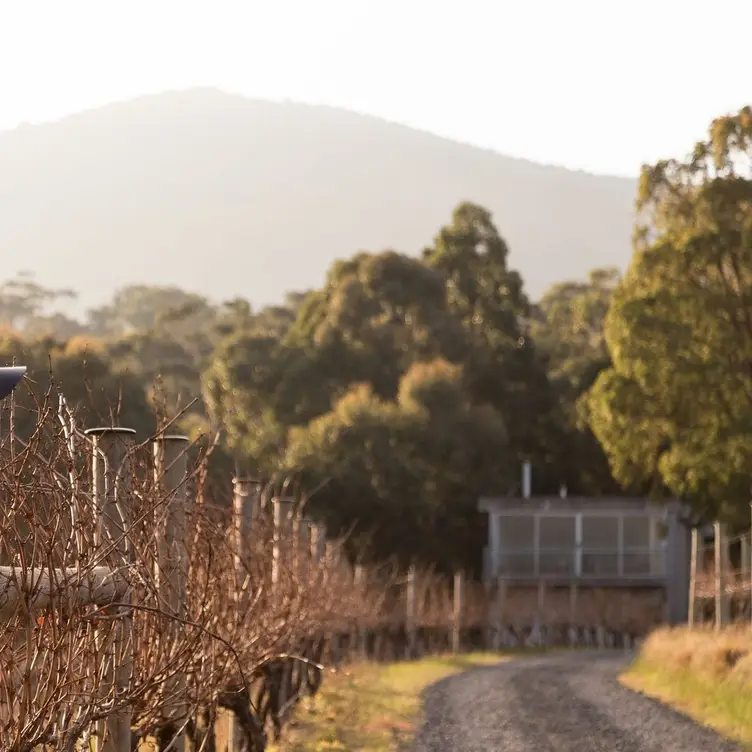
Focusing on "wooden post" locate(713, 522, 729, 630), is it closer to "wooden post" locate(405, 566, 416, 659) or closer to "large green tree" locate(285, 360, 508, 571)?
"wooden post" locate(405, 566, 416, 659)

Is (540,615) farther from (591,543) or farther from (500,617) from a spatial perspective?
(591,543)

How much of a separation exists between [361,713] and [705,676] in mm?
5417

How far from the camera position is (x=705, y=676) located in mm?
23219

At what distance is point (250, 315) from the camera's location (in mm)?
89812

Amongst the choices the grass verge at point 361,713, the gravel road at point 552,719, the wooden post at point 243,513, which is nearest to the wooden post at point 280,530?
the wooden post at point 243,513

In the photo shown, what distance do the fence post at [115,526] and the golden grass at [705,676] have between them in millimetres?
10812

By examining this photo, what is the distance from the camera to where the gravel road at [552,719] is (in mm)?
17078

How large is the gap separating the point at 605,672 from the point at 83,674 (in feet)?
83.6

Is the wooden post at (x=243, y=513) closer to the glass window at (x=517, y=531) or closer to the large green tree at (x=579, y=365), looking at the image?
the large green tree at (x=579, y=365)

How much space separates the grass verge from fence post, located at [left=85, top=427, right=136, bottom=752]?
8.88 metres

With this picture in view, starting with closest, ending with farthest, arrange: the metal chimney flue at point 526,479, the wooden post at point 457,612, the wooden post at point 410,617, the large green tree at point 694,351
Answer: the large green tree at point 694,351 → the wooden post at point 410,617 → the wooden post at point 457,612 → the metal chimney flue at point 526,479

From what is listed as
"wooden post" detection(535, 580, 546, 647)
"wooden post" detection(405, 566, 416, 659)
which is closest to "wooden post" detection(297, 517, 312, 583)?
"wooden post" detection(405, 566, 416, 659)

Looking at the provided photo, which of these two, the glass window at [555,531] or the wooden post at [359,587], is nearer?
the wooden post at [359,587]

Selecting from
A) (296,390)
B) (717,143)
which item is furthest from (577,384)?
(717,143)
